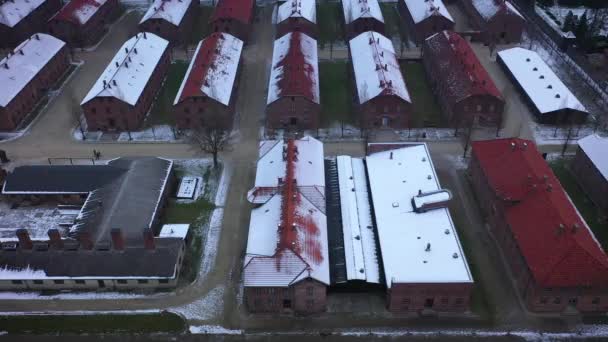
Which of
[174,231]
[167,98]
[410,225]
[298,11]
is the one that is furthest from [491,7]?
[174,231]

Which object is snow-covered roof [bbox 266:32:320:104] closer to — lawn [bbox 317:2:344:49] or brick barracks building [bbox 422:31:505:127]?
lawn [bbox 317:2:344:49]

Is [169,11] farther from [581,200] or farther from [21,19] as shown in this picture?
[581,200]

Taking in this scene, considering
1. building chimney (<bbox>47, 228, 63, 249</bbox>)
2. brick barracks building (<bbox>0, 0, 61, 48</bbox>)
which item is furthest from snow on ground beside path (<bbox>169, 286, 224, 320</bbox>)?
brick barracks building (<bbox>0, 0, 61, 48</bbox>)

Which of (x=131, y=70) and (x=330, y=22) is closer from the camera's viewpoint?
(x=131, y=70)

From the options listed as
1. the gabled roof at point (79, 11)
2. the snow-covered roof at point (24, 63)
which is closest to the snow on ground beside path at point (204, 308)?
the snow-covered roof at point (24, 63)

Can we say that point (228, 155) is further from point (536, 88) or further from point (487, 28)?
point (487, 28)

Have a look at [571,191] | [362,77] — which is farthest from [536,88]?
[362,77]
